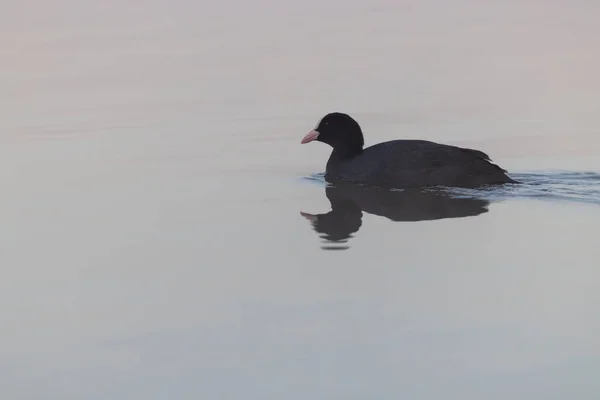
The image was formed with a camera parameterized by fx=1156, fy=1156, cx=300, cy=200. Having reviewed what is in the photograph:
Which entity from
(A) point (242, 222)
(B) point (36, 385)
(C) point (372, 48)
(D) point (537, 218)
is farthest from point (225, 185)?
(C) point (372, 48)

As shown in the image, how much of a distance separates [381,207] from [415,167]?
103 centimetres

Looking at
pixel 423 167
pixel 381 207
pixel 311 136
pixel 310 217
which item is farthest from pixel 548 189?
pixel 311 136

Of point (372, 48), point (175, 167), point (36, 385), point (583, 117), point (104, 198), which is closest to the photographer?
point (36, 385)

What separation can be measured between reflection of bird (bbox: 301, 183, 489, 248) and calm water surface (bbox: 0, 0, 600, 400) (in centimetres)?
4

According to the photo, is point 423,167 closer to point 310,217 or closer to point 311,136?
point 311,136

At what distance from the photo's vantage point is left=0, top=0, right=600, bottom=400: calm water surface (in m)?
5.15

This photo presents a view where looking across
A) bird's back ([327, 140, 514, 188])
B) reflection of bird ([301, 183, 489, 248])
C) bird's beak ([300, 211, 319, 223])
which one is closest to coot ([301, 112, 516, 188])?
bird's back ([327, 140, 514, 188])

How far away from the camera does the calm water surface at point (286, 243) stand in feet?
16.9

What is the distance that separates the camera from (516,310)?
5.84 meters

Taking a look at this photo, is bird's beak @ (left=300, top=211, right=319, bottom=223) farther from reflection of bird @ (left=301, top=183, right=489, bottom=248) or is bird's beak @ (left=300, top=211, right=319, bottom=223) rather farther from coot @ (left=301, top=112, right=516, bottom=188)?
coot @ (left=301, top=112, right=516, bottom=188)

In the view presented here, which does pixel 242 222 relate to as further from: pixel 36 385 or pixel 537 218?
pixel 36 385

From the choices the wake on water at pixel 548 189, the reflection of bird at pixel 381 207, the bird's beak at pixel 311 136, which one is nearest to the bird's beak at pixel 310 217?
the reflection of bird at pixel 381 207

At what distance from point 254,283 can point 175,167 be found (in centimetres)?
425

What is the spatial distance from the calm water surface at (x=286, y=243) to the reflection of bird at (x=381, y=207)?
39 millimetres
